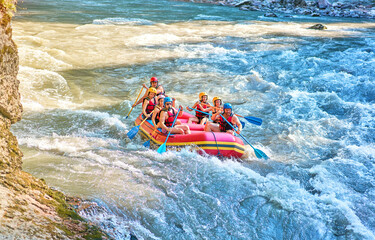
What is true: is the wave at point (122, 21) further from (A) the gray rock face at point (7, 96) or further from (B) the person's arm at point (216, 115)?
(A) the gray rock face at point (7, 96)

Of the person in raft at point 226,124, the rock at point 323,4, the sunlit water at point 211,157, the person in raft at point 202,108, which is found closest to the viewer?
the sunlit water at point 211,157

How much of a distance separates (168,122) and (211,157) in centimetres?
133

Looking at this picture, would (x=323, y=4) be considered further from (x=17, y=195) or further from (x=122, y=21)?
(x=17, y=195)

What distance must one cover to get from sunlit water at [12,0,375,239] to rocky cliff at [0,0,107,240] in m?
0.64

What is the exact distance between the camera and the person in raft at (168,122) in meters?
7.41

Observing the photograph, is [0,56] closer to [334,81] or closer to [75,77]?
[75,77]

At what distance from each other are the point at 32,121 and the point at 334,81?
996cm

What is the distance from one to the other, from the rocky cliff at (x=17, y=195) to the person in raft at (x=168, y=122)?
3528mm

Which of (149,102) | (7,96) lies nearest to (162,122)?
(149,102)

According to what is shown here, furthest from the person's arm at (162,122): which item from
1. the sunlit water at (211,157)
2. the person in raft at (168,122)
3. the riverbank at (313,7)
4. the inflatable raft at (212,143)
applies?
the riverbank at (313,7)

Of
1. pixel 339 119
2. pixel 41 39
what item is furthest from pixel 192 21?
pixel 339 119

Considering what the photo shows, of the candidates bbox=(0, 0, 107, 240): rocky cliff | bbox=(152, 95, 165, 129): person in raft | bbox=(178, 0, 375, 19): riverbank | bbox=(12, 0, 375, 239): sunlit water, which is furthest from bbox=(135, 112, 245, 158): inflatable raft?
bbox=(178, 0, 375, 19): riverbank

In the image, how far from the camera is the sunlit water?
5.21 m

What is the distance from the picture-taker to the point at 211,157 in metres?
6.89
